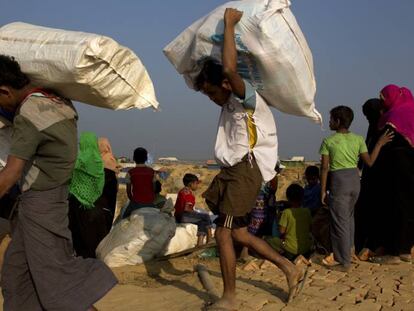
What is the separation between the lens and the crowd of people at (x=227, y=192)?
3.06 m

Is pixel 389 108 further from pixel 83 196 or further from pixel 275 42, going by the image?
pixel 83 196

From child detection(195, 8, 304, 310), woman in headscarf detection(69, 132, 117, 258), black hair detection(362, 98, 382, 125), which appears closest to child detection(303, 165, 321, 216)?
black hair detection(362, 98, 382, 125)

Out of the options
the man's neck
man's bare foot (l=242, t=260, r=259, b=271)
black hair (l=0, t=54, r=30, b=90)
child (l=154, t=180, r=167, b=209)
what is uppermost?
black hair (l=0, t=54, r=30, b=90)

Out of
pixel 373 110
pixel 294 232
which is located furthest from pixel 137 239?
pixel 373 110

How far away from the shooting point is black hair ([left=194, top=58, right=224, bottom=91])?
4.00 metres

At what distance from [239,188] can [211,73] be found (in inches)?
33.3

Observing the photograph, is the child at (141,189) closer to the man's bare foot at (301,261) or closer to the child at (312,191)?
the child at (312,191)

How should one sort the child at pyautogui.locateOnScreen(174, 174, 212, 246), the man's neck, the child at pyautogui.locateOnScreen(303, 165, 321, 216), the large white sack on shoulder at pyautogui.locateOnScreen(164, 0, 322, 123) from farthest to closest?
the child at pyautogui.locateOnScreen(174, 174, 212, 246) → the child at pyautogui.locateOnScreen(303, 165, 321, 216) → the large white sack on shoulder at pyautogui.locateOnScreen(164, 0, 322, 123) → the man's neck

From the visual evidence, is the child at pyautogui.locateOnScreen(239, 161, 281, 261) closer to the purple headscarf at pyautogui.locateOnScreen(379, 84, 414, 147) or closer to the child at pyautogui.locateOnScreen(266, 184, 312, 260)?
the child at pyautogui.locateOnScreen(266, 184, 312, 260)

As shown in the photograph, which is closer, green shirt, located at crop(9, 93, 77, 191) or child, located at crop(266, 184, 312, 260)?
green shirt, located at crop(9, 93, 77, 191)

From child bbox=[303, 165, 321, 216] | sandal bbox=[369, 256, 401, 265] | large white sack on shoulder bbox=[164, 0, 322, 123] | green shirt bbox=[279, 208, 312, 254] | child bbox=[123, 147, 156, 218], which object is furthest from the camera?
child bbox=[123, 147, 156, 218]

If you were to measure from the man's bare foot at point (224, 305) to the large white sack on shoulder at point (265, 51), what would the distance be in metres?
1.47

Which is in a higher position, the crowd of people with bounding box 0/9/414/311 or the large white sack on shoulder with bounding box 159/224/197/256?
the crowd of people with bounding box 0/9/414/311

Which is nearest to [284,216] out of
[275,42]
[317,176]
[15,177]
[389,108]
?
[317,176]
